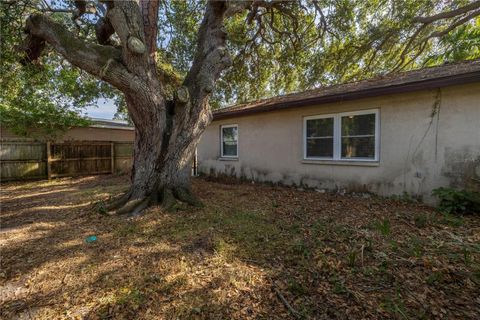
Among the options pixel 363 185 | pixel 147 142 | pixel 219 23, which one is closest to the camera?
pixel 147 142

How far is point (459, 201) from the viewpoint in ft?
14.9

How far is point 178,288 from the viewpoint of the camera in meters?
2.40

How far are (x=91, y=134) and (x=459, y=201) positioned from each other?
15971 mm

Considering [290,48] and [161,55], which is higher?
[290,48]

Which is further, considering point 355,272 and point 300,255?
point 300,255

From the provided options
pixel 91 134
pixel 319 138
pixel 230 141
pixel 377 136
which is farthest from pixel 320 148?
pixel 91 134

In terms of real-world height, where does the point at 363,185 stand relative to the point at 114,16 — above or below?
below

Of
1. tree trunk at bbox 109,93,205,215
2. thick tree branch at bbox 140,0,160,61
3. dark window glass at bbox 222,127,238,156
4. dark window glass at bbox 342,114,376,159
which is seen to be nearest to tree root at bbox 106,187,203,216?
tree trunk at bbox 109,93,205,215

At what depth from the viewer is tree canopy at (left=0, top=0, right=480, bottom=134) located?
27.7 feet

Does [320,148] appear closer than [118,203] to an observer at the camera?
No

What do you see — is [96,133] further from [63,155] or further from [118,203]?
[118,203]

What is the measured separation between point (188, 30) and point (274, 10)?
3.35 meters

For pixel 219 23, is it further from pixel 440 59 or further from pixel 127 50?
pixel 440 59

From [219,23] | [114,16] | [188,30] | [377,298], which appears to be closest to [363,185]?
[377,298]
